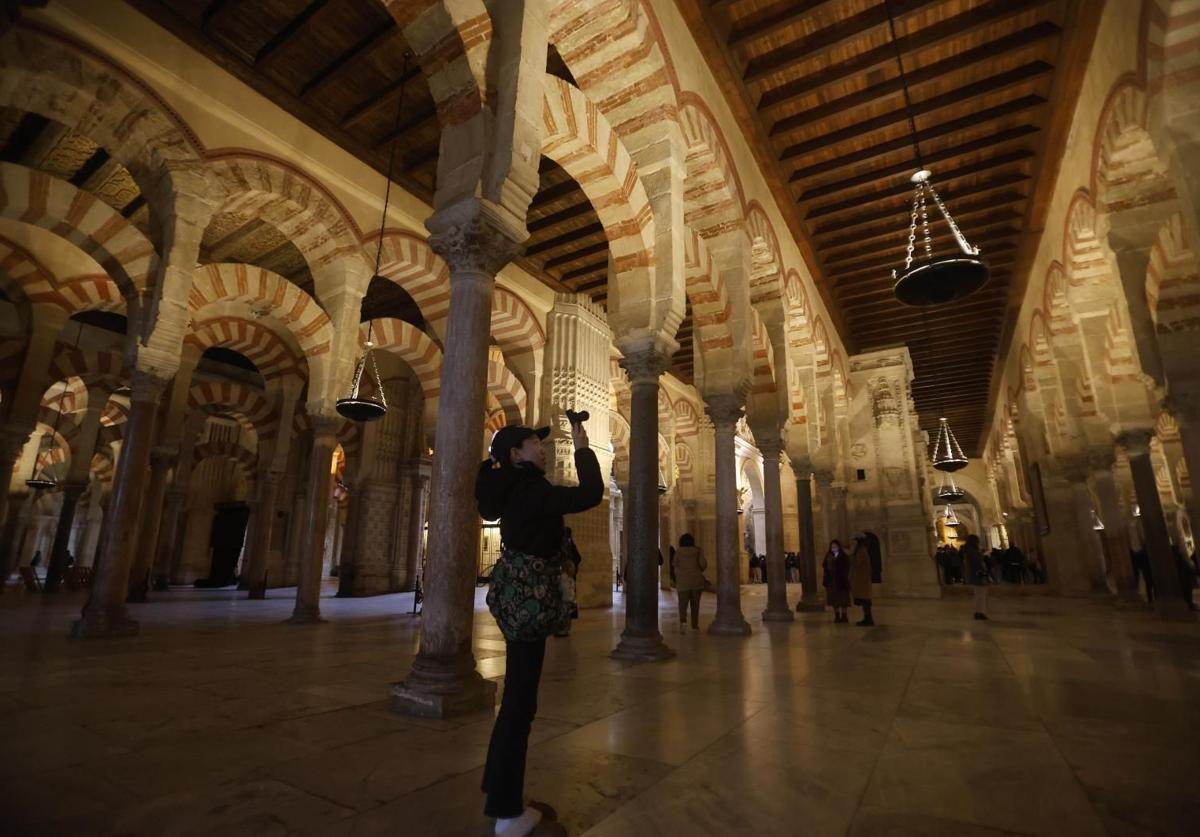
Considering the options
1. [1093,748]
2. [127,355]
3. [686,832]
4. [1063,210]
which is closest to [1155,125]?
[1063,210]

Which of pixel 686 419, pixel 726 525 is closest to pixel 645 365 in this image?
pixel 726 525

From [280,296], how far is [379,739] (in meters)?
7.11

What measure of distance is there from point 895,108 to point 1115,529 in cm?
704

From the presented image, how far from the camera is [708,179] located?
5805mm

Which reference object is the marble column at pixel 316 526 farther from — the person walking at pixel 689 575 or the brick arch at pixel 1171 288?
the brick arch at pixel 1171 288

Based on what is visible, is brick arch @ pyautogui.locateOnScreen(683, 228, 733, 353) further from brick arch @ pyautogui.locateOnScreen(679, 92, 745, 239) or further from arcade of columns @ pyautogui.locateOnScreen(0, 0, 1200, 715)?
brick arch @ pyautogui.locateOnScreen(679, 92, 745, 239)

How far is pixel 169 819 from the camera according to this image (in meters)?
1.45

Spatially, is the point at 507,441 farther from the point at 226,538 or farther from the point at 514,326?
the point at 226,538

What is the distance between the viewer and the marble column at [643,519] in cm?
408

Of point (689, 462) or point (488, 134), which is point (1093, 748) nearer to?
point (488, 134)

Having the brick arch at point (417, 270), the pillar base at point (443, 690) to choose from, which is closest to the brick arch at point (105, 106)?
the brick arch at point (417, 270)

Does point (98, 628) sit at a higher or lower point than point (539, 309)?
lower

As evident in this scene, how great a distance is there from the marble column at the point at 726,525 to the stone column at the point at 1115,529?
256 inches

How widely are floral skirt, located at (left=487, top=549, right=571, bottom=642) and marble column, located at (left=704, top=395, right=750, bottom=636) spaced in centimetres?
409
